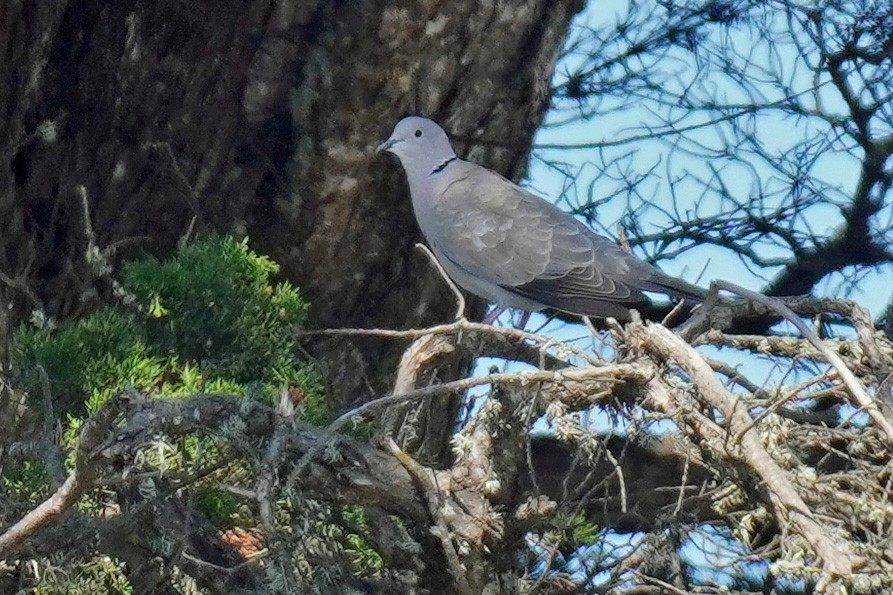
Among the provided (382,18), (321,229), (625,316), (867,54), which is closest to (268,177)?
(321,229)

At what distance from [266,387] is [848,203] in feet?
4.27

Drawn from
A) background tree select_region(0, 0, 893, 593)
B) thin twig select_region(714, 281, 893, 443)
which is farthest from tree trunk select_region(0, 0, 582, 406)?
thin twig select_region(714, 281, 893, 443)

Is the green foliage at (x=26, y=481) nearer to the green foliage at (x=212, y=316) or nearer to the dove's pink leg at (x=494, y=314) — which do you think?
the green foliage at (x=212, y=316)

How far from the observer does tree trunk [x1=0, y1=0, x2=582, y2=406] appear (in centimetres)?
215

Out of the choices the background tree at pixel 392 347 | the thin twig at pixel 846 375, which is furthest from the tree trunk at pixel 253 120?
the thin twig at pixel 846 375

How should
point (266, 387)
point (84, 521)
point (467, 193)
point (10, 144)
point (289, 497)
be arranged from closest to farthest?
1. point (289, 497)
2. point (84, 521)
3. point (266, 387)
4. point (10, 144)
5. point (467, 193)

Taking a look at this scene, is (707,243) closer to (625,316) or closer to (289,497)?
(625,316)

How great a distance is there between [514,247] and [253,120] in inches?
18.9

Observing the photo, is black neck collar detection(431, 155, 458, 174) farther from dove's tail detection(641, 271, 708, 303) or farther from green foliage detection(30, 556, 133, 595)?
green foliage detection(30, 556, 133, 595)

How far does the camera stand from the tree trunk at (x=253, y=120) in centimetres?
215

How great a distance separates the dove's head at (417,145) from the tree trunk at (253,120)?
0.04 meters

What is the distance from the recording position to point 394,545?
1488 mm

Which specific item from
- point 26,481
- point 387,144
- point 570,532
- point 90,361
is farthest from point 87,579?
point 387,144

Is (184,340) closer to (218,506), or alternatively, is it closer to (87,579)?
(218,506)
